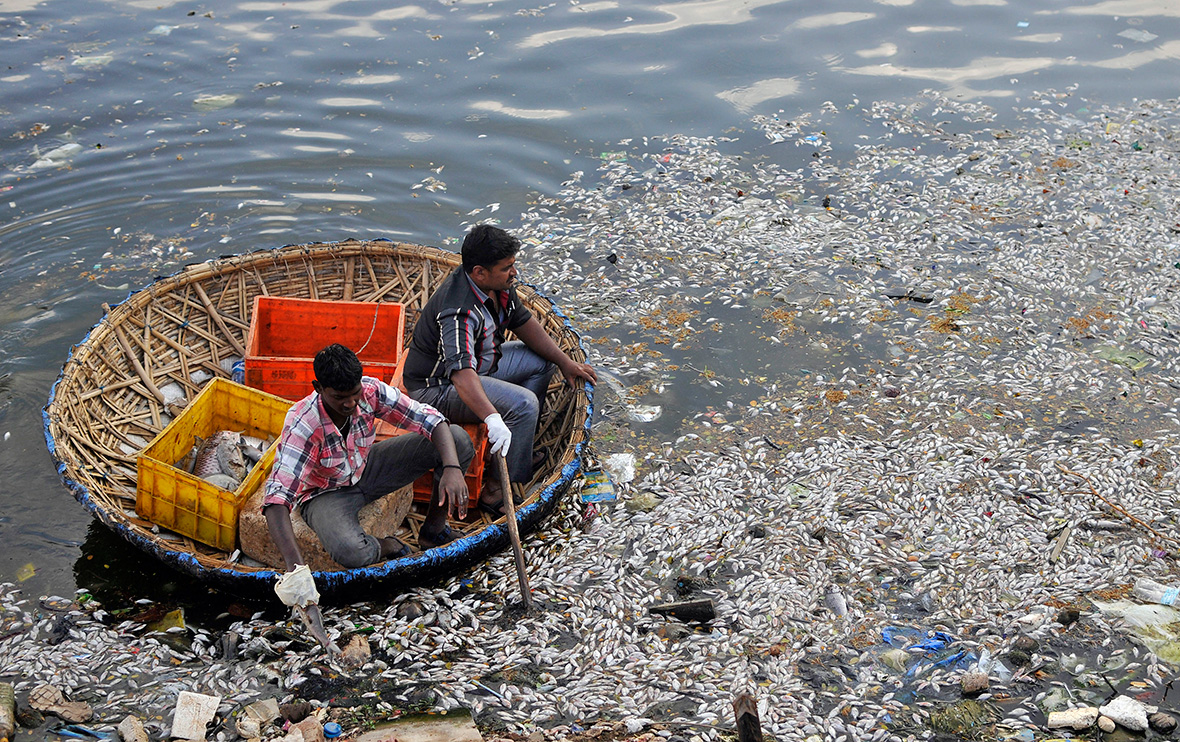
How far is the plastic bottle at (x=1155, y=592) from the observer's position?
14.1 ft

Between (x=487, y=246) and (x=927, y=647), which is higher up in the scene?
(x=487, y=246)

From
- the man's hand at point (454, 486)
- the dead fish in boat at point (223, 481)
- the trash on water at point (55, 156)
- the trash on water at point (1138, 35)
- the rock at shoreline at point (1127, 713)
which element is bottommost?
the rock at shoreline at point (1127, 713)

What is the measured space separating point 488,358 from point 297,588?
1610 millimetres

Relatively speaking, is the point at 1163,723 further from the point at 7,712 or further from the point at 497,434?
the point at 7,712

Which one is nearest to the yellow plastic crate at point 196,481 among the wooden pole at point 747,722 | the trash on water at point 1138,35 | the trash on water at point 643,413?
the trash on water at point 643,413

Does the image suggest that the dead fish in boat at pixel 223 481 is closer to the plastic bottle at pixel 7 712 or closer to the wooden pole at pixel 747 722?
the plastic bottle at pixel 7 712

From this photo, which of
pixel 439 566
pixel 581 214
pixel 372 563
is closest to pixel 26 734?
pixel 372 563

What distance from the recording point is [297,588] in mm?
3693

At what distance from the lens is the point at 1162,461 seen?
5180mm

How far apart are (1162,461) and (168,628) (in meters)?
5.33

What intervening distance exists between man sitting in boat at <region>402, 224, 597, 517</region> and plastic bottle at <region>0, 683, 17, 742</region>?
Answer: 7.05ft

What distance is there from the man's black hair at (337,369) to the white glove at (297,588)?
76 centimetres

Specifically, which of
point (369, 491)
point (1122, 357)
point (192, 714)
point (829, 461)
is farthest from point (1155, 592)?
point (192, 714)

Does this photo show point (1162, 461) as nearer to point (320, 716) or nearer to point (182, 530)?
point (320, 716)
